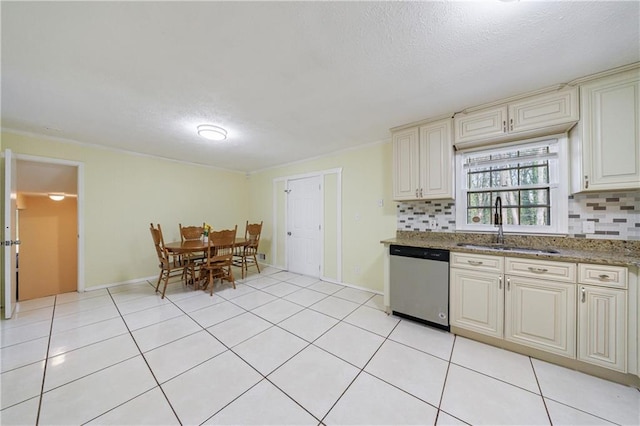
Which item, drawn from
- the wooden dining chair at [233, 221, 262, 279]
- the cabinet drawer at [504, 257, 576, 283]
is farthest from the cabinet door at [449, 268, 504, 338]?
the wooden dining chair at [233, 221, 262, 279]

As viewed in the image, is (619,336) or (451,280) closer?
(619,336)

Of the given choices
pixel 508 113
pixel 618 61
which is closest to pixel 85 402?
pixel 508 113

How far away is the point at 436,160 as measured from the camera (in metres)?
2.50

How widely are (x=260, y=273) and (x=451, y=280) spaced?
11.3 feet

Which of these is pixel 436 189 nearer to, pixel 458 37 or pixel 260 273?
pixel 458 37

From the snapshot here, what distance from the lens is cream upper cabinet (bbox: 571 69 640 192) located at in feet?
5.47

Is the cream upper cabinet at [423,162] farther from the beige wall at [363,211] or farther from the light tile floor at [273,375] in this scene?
the light tile floor at [273,375]

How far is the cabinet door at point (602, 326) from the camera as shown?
1.53m

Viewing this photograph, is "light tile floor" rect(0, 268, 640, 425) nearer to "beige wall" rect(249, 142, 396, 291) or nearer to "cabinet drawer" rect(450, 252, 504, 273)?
"cabinet drawer" rect(450, 252, 504, 273)

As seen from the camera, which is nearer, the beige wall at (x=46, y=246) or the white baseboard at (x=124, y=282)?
the white baseboard at (x=124, y=282)

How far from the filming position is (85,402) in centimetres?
139

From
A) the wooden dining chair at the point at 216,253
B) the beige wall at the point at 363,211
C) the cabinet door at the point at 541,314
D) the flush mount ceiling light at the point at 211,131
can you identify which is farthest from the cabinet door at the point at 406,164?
the wooden dining chair at the point at 216,253

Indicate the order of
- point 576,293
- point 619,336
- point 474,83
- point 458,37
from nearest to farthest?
point 458,37, point 619,336, point 576,293, point 474,83

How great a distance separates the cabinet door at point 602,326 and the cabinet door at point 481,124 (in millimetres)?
1510
